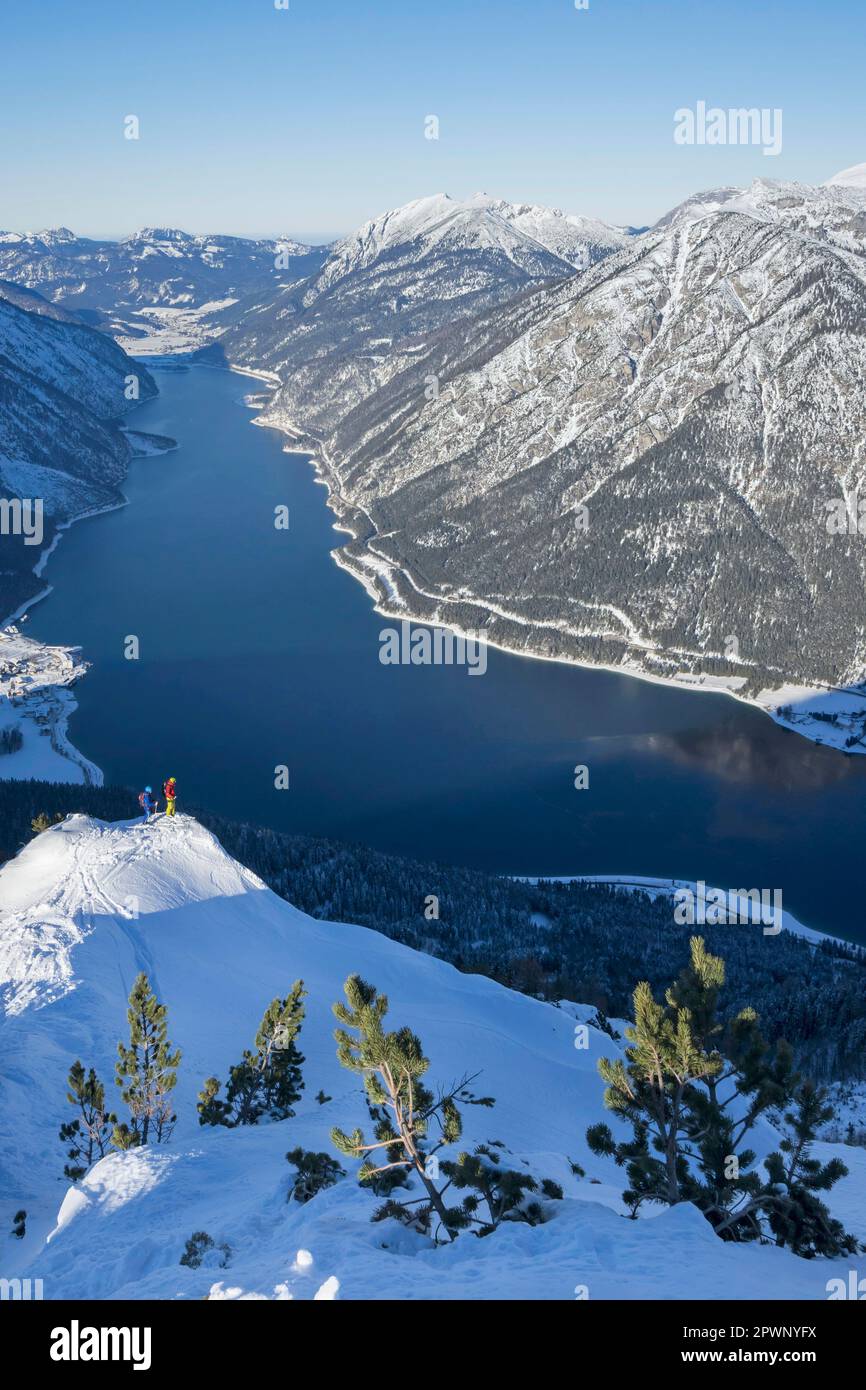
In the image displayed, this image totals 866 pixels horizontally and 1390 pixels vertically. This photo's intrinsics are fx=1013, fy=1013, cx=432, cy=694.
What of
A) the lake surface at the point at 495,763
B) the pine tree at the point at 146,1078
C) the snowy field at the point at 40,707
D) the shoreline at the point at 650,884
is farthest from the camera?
the snowy field at the point at 40,707

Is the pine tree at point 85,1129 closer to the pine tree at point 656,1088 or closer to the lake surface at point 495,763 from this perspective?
the pine tree at point 656,1088

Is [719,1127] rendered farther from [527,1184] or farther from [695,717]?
[695,717]

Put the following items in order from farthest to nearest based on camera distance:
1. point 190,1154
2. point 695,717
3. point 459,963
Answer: point 695,717 < point 459,963 < point 190,1154

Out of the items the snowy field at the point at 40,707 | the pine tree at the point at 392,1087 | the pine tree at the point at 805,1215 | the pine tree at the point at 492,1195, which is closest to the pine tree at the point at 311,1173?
the pine tree at the point at 392,1087

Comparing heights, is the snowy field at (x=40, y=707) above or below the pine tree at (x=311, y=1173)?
below

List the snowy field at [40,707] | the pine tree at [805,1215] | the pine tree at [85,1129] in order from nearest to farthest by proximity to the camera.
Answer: the pine tree at [805,1215] < the pine tree at [85,1129] < the snowy field at [40,707]
